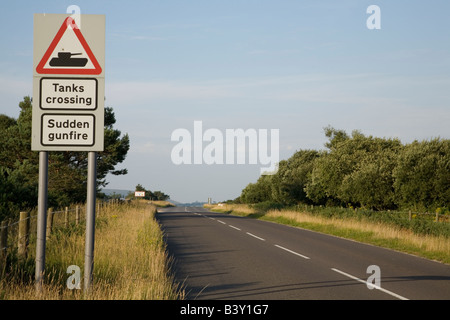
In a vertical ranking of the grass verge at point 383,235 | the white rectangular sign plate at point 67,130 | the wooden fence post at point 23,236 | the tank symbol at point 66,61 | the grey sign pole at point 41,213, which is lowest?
the grass verge at point 383,235

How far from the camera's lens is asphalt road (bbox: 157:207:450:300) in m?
9.08

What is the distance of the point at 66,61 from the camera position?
6090mm

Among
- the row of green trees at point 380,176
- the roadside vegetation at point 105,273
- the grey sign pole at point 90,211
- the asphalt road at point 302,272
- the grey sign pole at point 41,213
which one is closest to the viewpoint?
the grey sign pole at point 41,213

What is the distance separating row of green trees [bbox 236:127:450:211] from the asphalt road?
44.8ft

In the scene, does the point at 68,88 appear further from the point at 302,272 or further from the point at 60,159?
the point at 60,159

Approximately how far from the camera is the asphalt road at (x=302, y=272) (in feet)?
29.8

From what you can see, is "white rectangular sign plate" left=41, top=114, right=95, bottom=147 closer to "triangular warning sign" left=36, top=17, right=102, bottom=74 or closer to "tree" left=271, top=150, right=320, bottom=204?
"triangular warning sign" left=36, top=17, right=102, bottom=74

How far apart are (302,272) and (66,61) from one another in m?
7.84

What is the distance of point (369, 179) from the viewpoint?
36625 millimetres

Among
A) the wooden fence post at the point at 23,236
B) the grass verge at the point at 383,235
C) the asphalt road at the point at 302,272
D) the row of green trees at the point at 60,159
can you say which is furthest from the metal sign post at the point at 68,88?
the row of green trees at the point at 60,159

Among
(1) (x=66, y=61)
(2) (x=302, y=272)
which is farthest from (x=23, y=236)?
(2) (x=302, y=272)

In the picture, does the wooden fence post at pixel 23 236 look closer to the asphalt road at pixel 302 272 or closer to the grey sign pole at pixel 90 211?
the asphalt road at pixel 302 272

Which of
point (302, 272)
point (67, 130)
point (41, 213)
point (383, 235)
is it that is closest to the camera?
point (41, 213)
